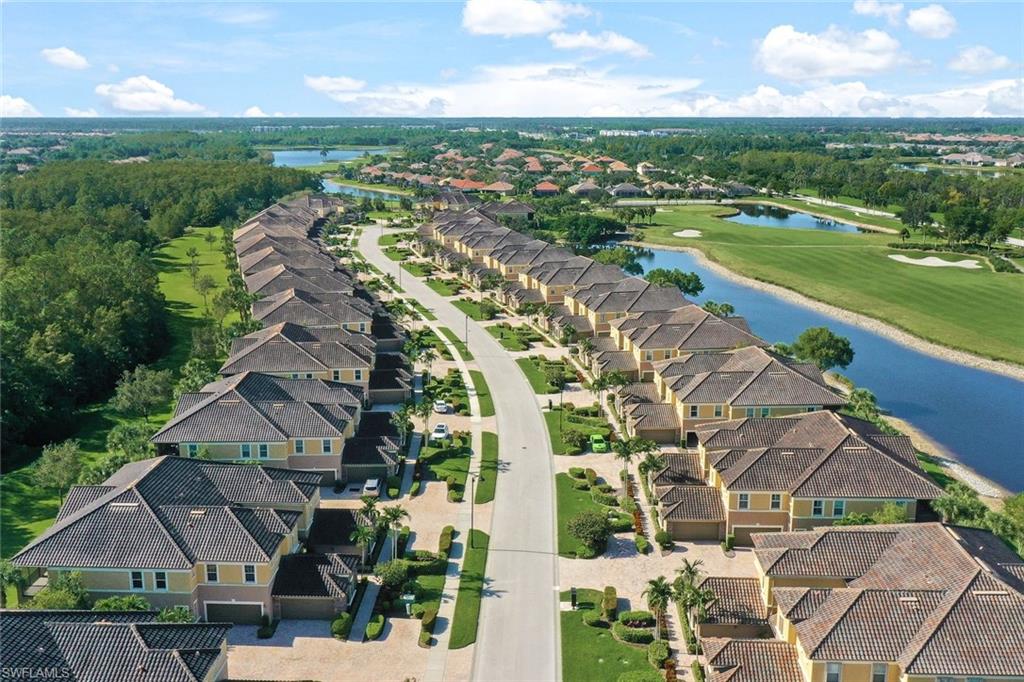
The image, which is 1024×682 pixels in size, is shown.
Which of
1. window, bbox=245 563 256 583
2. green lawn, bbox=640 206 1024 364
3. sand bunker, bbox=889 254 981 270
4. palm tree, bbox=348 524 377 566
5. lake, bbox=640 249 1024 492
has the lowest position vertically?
lake, bbox=640 249 1024 492

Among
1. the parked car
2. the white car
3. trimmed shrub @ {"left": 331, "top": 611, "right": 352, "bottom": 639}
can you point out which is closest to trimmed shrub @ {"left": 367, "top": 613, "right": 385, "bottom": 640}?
trimmed shrub @ {"left": 331, "top": 611, "right": 352, "bottom": 639}

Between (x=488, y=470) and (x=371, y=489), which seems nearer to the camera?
(x=371, y=489)

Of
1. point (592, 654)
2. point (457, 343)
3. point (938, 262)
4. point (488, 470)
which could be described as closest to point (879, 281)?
point (938, 262)

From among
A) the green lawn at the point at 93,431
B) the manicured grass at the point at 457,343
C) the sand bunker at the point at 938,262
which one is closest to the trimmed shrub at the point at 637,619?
the green lawn at the point at 93,431

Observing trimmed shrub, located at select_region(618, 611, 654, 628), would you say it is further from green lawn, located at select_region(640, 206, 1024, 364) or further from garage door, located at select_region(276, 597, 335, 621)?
green lawn, located at select_region(640, 206, 1024, 364)

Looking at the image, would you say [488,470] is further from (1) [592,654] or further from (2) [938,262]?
(2) [938,262]

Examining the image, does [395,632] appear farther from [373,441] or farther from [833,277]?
[833,277]
